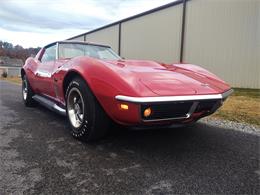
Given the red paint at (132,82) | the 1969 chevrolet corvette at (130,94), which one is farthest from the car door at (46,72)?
the red paint at (132,82)

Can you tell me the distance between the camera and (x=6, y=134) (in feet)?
11.8

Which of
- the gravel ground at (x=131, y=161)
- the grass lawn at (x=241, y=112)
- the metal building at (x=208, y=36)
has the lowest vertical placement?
the gravel ground at (x=131, y=161)

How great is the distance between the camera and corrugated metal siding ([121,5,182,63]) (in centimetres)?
1408

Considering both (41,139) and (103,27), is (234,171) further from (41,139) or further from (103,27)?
(103,27)

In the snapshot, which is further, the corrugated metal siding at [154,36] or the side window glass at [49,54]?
the corrugated metal siding at [154,36]

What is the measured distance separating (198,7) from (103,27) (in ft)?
35.4

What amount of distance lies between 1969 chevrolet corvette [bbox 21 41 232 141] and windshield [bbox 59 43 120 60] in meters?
0.69

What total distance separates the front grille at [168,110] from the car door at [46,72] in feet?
7.08

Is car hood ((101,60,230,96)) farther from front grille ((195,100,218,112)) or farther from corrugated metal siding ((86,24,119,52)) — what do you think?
corrugated metal siding ((86,24,119,52))

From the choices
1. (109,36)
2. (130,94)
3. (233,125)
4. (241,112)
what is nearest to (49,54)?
(130,94)

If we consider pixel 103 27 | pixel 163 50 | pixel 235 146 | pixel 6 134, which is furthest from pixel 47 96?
pixel 103 27

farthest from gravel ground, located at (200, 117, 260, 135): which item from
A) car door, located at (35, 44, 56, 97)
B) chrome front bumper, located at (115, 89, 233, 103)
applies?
car door, located at (35, 44, 56, 97)

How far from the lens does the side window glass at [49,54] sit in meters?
4.67

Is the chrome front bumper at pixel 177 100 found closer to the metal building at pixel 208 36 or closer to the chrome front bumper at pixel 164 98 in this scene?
the chrome front bumper at pixel 164 98
